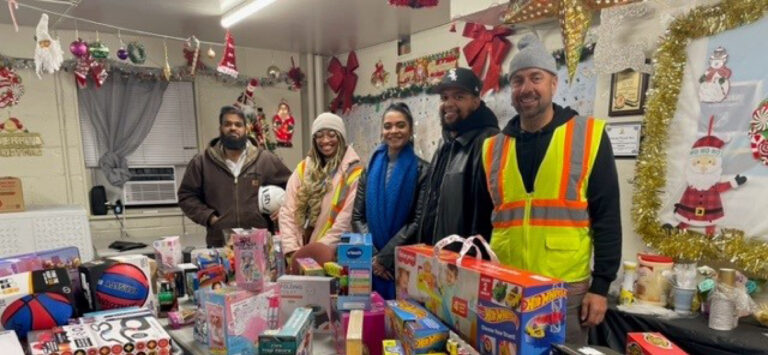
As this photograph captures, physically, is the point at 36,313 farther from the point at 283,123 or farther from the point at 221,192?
the point at 283,123

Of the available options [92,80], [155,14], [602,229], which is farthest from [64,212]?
[602,229]

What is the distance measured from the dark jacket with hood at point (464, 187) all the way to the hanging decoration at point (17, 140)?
4026 mm

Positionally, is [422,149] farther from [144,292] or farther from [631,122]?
[144,292]

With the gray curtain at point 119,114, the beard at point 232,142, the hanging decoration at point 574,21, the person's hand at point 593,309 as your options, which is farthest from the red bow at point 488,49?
the gray curtain at point 119,114

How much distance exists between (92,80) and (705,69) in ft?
15.9

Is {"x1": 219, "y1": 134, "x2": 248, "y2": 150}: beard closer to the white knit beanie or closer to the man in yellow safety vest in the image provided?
the white knit beanie

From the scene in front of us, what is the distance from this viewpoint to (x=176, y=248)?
187 cm

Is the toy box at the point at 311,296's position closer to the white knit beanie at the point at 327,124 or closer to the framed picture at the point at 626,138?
the white knit beanie at the point at 327,124

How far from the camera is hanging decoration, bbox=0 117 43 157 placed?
3943 millimetres

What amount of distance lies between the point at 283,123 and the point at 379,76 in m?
1.31

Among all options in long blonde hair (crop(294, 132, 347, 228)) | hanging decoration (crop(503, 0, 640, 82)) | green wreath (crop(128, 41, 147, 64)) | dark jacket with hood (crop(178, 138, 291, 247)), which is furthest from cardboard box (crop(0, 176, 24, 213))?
hanging decoration (crop(503, 0, 640, 82))

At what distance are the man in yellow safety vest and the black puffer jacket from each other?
56 cm

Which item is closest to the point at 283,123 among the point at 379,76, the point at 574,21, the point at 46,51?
the point at 379,76

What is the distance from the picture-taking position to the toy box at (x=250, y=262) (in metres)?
1.37
